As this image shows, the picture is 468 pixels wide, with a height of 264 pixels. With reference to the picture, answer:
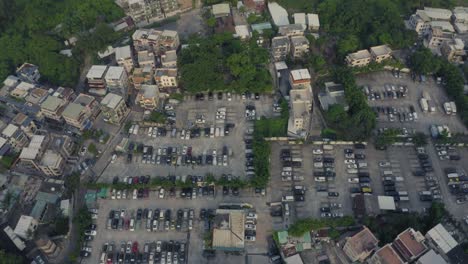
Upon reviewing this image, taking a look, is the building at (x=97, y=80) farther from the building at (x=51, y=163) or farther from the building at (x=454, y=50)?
the building at (x=454, y=50)

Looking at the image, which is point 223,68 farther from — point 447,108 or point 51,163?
point 447,108

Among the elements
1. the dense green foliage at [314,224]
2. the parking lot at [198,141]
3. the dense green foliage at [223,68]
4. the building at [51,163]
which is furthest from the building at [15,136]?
the dense green foliage at [314,224]

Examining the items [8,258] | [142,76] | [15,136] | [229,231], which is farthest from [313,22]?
[8,258]

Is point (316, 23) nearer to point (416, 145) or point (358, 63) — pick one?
point (358, 63)

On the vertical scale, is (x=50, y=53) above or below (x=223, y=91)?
above

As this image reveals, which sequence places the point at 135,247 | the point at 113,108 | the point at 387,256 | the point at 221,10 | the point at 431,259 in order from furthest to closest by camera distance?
the point at 221,10, the point at 113,108, the point at 135,247, the point at 387,256, the point at 431,259

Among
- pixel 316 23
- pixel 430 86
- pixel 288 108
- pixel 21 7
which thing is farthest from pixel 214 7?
pixel 430 86
